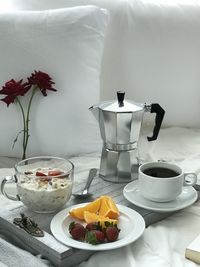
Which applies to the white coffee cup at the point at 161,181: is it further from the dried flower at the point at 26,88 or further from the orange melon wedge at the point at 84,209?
the dried flower at the point at 26,88

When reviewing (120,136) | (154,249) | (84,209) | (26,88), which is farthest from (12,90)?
(154,249)

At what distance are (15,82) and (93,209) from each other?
0.49m

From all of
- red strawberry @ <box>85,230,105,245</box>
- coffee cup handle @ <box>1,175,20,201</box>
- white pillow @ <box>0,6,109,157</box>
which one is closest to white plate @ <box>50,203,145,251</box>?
red strawberry @ <box>85,230,105,245</box>

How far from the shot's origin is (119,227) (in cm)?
93

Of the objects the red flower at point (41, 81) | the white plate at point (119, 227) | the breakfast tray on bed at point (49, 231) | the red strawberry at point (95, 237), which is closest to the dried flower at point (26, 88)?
the red flower at point (41, 81)

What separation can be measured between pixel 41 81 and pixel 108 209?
1.59 feet

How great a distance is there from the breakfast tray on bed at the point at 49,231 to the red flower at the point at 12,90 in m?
0.31

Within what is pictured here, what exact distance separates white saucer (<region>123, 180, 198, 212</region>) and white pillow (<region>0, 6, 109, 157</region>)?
0.32 metres

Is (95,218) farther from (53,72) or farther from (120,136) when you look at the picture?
(53,72)

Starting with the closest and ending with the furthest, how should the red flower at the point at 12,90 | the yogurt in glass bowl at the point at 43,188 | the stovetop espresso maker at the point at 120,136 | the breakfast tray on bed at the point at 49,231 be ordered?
the breakfast tray on bed at the point at 49,231, the yogurt in glass bowl at the point at 43,188, the stovetop espresso maker at the point at 120,136, the red flower at the point at 12,90

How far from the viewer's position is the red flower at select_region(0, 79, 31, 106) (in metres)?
1.29

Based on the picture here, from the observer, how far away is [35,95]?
134 cm

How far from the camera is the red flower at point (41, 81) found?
4.29 ft

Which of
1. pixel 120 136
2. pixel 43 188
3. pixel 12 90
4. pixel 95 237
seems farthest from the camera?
pixel 12 90
